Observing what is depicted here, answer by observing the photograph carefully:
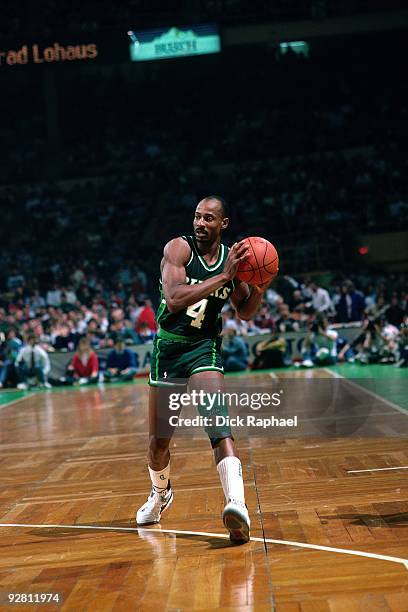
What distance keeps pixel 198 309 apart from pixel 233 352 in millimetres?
13452

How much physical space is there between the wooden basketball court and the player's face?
1709mm

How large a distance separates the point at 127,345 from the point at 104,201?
507 inches

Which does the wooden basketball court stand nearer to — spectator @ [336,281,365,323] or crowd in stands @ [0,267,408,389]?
crowd in stands @ [0,267,408,389]

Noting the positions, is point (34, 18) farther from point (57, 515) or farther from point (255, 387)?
point (57, 515)

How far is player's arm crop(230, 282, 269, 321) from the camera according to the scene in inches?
208

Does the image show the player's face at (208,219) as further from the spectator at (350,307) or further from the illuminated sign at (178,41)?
the illuminated sign at (178,41)

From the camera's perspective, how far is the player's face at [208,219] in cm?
507

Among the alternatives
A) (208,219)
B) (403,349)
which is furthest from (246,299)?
(403,349)

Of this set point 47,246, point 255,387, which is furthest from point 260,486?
point 47,246

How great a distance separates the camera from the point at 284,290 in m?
23.3

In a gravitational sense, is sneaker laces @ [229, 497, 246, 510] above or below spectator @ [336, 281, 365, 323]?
below

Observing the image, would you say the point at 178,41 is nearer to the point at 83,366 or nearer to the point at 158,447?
the point at 83,366

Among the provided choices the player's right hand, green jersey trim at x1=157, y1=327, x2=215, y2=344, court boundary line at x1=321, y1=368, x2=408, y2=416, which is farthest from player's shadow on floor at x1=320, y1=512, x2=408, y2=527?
court boundary line at x1=321, y1=368, x2=408, y2=416

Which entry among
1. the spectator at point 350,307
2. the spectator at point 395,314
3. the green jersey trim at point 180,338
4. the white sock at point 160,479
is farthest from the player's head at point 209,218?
the spectator at point 350,307
